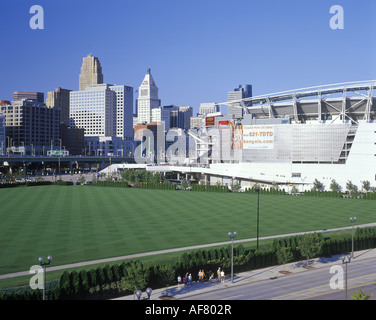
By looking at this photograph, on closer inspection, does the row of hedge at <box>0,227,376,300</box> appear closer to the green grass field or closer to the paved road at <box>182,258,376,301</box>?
the paved road at <box>182,258,376,301</box>

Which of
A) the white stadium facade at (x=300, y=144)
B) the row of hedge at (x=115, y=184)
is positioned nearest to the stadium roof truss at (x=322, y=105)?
the white stadium facade at (x=300, y=144)

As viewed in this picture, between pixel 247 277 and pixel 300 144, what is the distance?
9291cm

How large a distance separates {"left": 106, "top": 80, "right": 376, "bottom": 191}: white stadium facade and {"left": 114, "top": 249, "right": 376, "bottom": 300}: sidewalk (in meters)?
70.6

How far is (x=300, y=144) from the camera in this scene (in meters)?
123

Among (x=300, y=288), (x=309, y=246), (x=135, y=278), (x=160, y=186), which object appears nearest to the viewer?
(x=135, y=278)

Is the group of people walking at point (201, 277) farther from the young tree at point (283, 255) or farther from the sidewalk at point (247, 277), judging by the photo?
the young tree at point (283, 255)

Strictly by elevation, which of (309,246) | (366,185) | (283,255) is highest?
(366,185)

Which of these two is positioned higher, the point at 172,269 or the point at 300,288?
the point at 172,269

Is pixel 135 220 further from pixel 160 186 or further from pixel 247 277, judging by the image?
pixel 160 186

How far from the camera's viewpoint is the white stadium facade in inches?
4464

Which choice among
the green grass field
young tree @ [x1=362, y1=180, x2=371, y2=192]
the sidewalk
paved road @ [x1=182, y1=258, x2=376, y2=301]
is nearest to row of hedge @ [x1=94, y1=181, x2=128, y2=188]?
the green grass field

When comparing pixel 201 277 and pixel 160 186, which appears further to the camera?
pixel 160 186

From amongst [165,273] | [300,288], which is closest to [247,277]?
[300,288]

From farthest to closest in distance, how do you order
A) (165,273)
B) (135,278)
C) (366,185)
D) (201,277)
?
(366,185)
(201,277)
(165,273)
(135,278)
